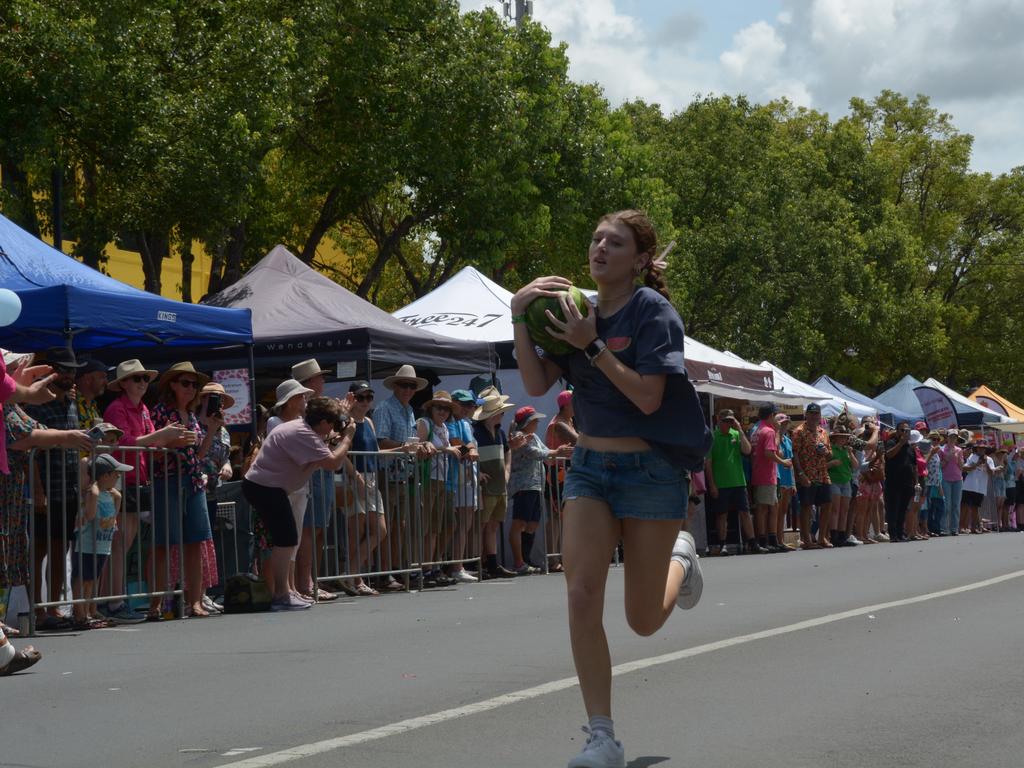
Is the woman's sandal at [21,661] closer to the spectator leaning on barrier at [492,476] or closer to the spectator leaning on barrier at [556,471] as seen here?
the spectator leaning on barrier at [492,476]

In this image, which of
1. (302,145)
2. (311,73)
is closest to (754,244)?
(302,145)

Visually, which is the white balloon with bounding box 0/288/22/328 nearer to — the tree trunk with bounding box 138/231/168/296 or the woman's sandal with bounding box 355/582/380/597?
the woman's sandal with bounding box 355/582/380/597

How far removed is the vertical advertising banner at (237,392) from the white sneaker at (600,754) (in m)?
11.1

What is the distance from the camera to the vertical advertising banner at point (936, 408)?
38031 mm

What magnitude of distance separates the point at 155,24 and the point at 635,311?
1866 centimetres

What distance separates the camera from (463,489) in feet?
52.6

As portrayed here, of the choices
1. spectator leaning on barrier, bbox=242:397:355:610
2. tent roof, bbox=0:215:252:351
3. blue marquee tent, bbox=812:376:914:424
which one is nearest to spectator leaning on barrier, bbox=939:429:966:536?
blue marquee tent, bbox=812:376:914:424

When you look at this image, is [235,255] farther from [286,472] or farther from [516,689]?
[516,689]

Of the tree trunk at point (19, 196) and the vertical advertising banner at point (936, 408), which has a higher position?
the tree trunk at point (19, 196)

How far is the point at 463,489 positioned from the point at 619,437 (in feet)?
35.1

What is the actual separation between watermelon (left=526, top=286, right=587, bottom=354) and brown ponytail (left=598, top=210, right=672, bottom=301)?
11.8 inches

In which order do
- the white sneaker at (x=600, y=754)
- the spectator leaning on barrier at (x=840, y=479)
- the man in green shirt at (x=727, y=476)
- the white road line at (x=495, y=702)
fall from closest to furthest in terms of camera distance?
the white sneaker at (x=600, y=754)
the white road line at (x=495, y=702)
the man in green shirt at (x=727, y=476)
the spectator leaning on barrier at (x=840, y=479)

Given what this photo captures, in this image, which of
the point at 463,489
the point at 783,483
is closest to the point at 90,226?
the point at 783,483

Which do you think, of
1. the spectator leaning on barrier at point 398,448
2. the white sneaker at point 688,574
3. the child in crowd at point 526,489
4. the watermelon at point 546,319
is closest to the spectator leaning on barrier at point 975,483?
the child in crowd at point 526,489
